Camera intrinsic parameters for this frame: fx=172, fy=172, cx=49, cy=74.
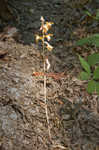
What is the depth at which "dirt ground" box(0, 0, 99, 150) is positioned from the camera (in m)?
1.45

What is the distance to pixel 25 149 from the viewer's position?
134 cm

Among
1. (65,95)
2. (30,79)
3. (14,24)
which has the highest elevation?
(14,24)

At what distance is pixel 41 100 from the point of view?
5.77 ft

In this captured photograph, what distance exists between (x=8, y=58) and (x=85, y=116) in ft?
3.91

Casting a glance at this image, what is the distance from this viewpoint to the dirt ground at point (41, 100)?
4.74 ft

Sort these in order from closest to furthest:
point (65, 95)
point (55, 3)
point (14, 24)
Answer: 1. point (65, 95)
2. point (14, 24)
3. point (55, 3)

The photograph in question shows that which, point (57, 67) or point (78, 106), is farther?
point (57, 67)

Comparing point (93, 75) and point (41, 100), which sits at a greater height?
point (93, 75)

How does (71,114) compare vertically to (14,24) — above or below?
below

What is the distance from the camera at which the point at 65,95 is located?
1871 millimetres

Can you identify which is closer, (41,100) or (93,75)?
Result: (93,75)

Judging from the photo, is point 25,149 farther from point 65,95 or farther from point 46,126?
point 65,95

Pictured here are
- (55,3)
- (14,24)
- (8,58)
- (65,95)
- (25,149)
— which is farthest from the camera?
(55,3)

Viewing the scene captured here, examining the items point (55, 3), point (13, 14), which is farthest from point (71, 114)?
point (55, 3)
